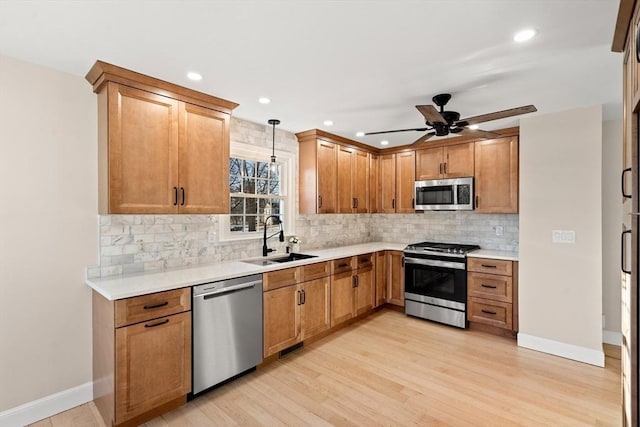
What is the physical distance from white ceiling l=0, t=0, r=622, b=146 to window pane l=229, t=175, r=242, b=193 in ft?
3.03

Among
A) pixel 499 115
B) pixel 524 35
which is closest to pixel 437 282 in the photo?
pixel 499 115

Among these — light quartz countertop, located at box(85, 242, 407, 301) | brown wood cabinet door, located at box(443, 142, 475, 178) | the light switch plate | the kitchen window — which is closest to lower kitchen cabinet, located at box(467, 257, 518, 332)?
the light switch plate

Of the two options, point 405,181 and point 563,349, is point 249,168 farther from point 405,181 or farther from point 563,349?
point 563,349

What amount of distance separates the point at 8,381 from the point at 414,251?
408 cm

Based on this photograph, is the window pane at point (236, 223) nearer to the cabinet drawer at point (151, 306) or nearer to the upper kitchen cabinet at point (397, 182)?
the cabinet drawer at point (151, 306)

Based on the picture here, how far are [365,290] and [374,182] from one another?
176 centimetres

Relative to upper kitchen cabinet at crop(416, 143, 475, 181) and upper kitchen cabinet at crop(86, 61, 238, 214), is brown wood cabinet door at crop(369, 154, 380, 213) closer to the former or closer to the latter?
upper kitchen cabinet at crop(416, 143, 475, 181)

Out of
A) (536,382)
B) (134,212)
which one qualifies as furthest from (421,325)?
(134,212)

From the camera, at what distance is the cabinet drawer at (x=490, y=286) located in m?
3.63

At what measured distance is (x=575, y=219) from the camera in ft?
10.4

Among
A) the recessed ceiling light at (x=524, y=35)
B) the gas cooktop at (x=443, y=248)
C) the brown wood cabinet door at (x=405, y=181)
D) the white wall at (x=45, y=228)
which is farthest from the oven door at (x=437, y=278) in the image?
the white wall at (x=45, y=228)

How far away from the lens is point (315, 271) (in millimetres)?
3504

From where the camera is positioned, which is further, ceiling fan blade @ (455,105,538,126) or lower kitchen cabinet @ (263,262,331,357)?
lower kitchen cabinet @ (263,262,331,357)

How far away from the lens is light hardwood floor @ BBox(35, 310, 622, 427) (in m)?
2.26
